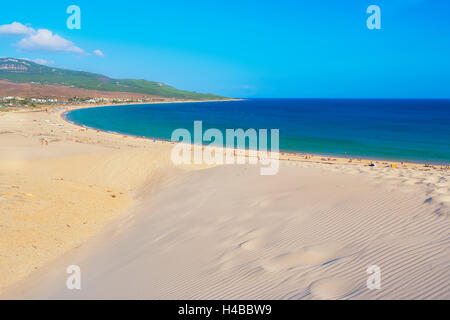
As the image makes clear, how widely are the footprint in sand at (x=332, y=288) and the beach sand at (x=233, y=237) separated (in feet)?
0.05

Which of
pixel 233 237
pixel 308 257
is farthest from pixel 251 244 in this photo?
pixel 308 257

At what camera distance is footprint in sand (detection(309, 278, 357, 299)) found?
13.9 ft

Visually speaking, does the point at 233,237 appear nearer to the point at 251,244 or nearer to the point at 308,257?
the point at 251,244

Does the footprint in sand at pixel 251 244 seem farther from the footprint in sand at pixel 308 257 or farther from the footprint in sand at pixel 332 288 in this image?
the footprint in sand at pixel 332 288

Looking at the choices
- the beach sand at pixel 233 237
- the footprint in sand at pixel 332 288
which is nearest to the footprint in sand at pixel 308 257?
the beach sand at pixel 233 237

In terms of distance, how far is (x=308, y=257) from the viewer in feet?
18.1

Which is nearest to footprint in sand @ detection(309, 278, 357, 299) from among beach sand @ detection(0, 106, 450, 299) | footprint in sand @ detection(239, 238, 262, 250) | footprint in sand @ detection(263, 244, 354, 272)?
beach sand @ detection(0, 106, 450, 299)

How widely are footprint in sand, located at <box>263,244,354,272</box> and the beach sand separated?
2cm

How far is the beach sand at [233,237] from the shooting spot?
4832 mm

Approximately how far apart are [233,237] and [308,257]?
222 cm

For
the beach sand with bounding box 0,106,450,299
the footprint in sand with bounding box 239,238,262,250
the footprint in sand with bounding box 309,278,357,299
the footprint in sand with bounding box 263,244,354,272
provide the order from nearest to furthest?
the footprint in sand with bounding box 309,278,357,299
the beach sand with bounding box 0,106,450,299
the footprint in sand with bounding box 263,244,354,272
the footprint in sand with bounding box 239,238,262,250

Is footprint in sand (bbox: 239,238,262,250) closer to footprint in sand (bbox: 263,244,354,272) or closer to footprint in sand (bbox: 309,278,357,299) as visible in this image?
footprint in sand (bbox: 263,244,354,272)
